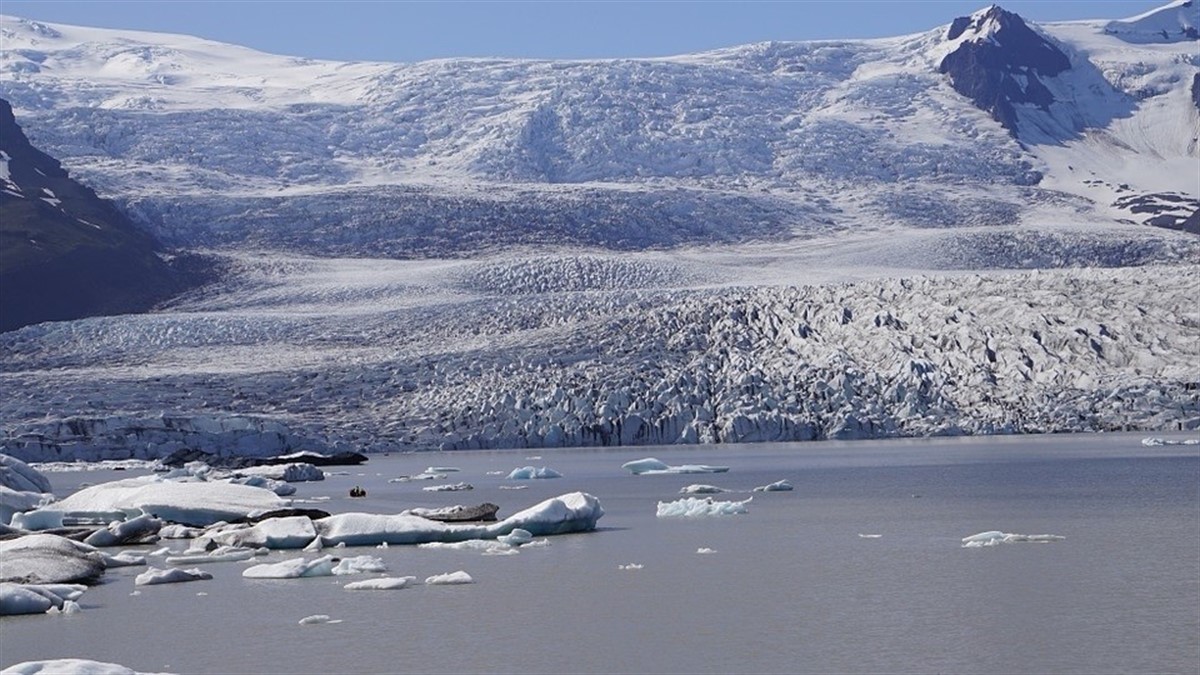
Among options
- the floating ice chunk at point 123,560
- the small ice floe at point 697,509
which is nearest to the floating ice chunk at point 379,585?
the floating ice chunk at point 123,560

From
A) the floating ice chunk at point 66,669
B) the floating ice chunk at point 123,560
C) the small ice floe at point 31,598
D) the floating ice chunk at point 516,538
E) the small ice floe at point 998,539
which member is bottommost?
the small ice floe at point 998,539

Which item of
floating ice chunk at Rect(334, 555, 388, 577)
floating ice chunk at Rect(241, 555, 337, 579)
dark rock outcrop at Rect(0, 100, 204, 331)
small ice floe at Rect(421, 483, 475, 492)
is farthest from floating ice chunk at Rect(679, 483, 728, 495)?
dark rock outcrop at Rect(0, 100, 204, 331)

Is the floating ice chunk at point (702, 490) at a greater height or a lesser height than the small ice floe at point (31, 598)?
lesser

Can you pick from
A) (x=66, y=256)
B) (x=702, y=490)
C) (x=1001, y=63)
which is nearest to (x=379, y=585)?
(x=702, y=490)

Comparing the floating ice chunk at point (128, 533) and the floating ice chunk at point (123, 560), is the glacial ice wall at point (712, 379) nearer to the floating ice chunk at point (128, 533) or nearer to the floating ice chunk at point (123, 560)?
the floating ice chunk at point (128, 533)

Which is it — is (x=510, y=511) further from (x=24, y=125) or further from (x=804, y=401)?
(x=24, y=125)
